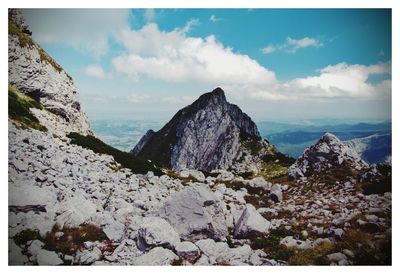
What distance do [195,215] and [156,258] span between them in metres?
2.53

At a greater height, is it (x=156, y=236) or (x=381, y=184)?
(x=381, y=184)

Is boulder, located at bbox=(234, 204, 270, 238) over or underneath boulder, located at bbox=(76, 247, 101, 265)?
over

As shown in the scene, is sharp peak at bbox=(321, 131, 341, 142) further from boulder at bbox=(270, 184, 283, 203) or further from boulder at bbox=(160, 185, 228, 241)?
boulder at bbox=(160, 185, 228, 241)

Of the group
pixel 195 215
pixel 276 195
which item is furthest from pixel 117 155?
pixel 195 215

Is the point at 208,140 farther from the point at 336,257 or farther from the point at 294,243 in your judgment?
the point at 336,257

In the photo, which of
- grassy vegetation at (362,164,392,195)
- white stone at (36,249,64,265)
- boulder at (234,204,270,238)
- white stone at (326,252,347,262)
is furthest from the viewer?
grassy vegetation at (362,164,392,195)

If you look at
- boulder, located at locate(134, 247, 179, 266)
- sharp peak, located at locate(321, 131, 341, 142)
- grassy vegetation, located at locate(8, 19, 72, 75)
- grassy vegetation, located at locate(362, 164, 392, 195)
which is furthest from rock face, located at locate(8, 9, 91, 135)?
grassy vegetation, located at locate(362, 164, 392, 195)

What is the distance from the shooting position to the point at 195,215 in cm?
1375

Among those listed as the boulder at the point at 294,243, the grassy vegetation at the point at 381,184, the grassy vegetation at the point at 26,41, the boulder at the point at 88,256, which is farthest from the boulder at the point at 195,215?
the grassy vegetation at the point at 26,41

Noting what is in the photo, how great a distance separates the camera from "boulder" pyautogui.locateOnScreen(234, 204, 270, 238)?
13.9 meters

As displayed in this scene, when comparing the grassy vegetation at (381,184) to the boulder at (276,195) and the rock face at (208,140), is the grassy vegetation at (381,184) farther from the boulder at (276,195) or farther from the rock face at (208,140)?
the rock face at (208,140)

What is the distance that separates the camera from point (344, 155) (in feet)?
81.7

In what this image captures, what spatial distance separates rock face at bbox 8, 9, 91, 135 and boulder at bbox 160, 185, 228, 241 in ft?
61.5
